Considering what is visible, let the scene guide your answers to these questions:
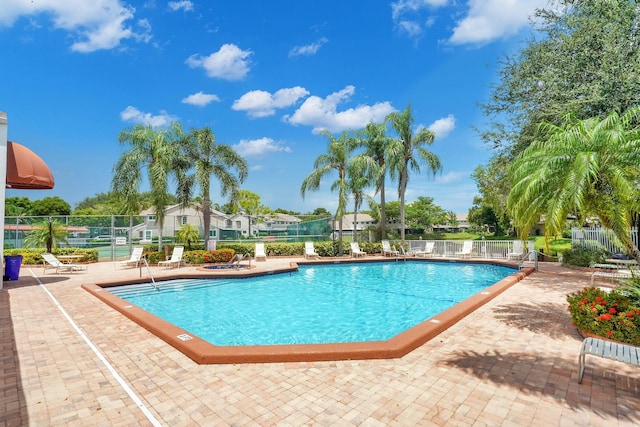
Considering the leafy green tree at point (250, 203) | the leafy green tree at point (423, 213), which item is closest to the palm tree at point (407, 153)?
the leafy green tree at point (250, 203)

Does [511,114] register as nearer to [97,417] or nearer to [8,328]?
[97,417]

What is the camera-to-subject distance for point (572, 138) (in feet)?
15.0

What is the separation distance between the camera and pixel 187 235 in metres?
17.2

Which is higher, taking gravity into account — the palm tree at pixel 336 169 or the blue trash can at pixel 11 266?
the palm tree at pixel 336 169

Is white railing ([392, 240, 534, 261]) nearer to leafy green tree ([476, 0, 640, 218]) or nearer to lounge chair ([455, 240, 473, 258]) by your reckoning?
lounge chair ([455, 240, 473, 258])

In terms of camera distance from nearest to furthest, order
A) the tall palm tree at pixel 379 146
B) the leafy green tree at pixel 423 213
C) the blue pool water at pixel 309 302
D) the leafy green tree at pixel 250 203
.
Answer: the blue pool water at pixel 309 302 < the tall palm tree at pixel 379 146 < the leafy green tree at pixel 250 203 < the leafy green tree at pixel 423 213

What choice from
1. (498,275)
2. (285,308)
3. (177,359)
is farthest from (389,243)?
(177,359)

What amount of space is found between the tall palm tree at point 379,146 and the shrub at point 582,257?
372 inches

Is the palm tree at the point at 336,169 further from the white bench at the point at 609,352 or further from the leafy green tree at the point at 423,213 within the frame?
the leafy green tree at the point at 423,213

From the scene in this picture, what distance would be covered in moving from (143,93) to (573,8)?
24.8 meters

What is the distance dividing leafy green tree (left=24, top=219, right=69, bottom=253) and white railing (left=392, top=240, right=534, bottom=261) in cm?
1768

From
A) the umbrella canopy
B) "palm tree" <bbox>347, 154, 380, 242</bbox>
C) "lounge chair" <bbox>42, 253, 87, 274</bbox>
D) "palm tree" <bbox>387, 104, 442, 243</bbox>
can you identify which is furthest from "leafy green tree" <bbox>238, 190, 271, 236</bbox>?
the umbrella canopy

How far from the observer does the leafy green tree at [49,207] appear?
5692cm

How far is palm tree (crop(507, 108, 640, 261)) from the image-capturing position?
13.8 feet
